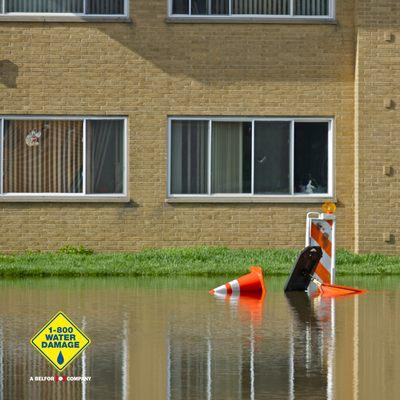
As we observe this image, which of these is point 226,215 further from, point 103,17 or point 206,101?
point 103,17

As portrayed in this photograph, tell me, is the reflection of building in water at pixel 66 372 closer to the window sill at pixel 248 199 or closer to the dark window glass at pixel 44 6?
the window sill at pixel 248 199

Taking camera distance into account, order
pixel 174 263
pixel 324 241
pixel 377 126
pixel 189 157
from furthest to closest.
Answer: pixel 189 157
pixel 377 126
pixel 174 263
pixel 324 241

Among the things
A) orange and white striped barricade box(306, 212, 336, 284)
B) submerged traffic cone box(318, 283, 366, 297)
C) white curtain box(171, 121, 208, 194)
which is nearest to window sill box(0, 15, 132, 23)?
white curtain box(171, 121, 208, 194)

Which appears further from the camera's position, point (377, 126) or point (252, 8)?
point (252, 8)

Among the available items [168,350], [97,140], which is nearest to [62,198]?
[97,140]

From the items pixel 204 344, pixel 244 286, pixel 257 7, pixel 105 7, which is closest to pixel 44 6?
pixel 105 7

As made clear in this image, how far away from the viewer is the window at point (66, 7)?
25.5m

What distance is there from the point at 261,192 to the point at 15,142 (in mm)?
5233

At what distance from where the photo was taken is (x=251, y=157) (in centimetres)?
2592

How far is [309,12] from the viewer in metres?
25.8

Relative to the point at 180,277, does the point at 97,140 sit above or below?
above

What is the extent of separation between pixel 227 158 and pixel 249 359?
14.7m

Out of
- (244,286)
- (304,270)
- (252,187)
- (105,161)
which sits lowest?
(244,286)

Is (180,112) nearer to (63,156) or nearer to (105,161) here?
(105,161)
